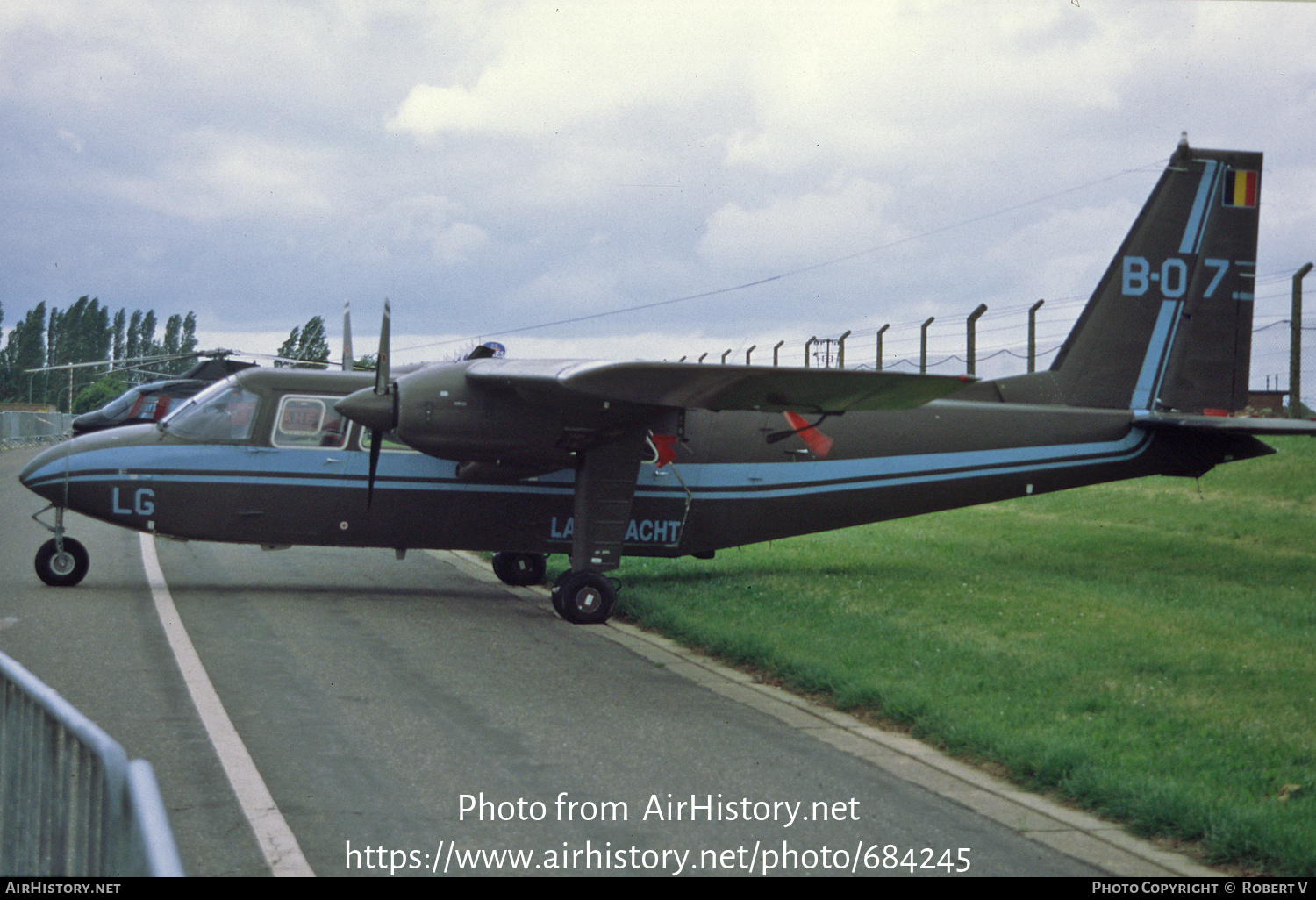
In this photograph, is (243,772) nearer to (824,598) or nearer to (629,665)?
(629,665)

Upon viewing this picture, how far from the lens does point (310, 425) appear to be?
549 inches

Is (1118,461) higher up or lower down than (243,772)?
higher up

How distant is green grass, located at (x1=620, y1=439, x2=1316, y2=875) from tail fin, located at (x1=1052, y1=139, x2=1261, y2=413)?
8.17ft

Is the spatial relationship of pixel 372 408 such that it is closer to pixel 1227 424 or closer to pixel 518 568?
pixel 518 568

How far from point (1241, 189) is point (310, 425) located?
12966 millimetres

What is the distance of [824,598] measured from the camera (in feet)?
42.9

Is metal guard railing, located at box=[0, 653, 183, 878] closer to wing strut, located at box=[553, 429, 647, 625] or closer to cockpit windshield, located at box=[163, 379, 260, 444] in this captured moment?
wing strut, located at box=[553, 429, 647, 625]

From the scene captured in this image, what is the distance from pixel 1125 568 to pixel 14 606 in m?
13.8

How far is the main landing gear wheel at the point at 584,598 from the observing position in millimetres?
12523

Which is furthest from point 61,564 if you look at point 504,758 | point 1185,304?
point 1185,304

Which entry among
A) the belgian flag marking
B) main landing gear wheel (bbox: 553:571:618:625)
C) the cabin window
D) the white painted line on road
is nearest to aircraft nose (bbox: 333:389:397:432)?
the cabin window

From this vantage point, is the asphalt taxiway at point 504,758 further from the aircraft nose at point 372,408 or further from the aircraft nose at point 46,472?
the aircraft nose at point 372,408

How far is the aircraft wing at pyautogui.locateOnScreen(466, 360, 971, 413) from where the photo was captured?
Answer: 10.2m

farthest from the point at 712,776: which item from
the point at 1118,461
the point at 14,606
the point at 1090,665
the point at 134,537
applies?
the point at 134,537
